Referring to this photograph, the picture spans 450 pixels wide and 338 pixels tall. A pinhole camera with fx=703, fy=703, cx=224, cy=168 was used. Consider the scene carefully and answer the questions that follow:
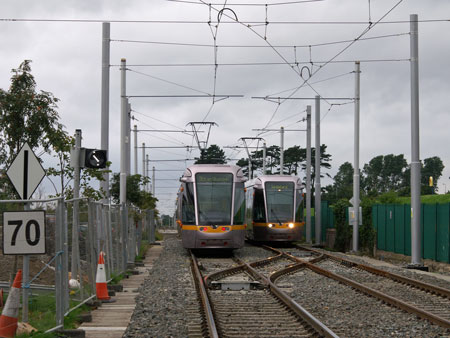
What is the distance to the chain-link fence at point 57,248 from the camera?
8625 millimetres

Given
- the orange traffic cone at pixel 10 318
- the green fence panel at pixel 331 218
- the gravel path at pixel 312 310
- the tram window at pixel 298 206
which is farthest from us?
the green fence panel at pixel 331 218

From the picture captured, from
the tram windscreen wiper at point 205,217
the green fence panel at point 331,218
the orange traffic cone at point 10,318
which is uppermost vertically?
the tram windscreen wiper at point 205,217

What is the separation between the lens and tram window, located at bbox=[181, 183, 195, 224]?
78.1ft

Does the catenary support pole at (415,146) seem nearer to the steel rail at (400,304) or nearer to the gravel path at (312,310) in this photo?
the gravel path at (312,310)

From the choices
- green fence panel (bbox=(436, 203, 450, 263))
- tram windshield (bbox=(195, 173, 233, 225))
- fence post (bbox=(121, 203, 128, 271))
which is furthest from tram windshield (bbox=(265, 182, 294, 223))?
fence post (bbox=(121, 203, 128, 271))

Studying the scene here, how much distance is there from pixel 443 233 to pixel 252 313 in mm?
13426

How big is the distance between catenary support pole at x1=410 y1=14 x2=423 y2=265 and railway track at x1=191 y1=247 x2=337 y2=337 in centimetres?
746

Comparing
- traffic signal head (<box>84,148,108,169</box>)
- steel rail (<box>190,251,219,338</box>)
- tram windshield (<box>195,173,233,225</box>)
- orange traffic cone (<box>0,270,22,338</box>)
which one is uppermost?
traffic signal head (<box>84,148,108,169</box>)

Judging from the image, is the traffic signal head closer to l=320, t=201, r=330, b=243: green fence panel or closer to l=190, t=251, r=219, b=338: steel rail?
l=190, t=251, r=219, b=338: steel rail

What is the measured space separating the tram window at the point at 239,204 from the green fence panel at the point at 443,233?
6548 mm

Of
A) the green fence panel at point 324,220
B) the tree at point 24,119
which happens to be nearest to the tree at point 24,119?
the tree at point 24,119

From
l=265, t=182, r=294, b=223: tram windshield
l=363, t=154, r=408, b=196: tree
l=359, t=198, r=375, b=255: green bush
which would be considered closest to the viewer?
l=359, t=198, r=375, b=255: green bush

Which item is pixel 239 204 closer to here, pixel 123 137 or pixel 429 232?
pixel 123 137

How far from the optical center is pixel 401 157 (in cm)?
13038
